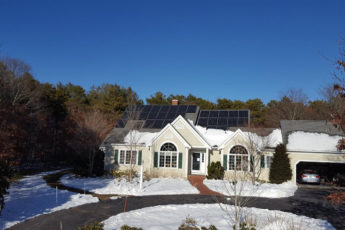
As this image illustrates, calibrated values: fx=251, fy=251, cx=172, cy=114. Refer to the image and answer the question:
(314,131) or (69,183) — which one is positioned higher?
(314,131)

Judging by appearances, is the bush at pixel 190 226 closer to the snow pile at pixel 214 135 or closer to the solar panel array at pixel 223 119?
the snow pile at pixel 214 135

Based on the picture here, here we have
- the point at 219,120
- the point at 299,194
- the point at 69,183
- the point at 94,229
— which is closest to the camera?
the point at 94,229

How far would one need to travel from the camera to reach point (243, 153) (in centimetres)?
2056

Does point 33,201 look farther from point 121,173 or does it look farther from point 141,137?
point 141,137

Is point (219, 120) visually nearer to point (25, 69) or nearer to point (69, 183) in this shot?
point (69, 183)

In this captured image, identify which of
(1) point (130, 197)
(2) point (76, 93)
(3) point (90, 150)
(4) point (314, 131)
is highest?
(2) point (76, 93)

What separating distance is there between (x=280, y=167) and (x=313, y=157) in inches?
109

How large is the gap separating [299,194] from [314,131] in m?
8.30

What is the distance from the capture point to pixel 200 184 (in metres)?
18.2

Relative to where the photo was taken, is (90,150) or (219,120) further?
(219,120)

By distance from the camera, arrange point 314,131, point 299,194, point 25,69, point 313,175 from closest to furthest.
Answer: point 299,194, point 313,175, point 314,131, point 25,69

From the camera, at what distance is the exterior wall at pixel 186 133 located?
21719 mm

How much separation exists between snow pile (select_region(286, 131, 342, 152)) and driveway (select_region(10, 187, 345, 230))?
15.2 feet

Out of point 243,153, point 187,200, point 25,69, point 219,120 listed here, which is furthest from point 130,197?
point 25,69
